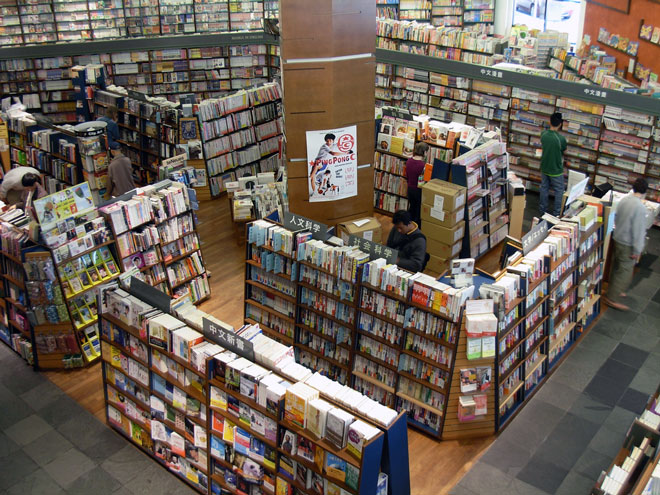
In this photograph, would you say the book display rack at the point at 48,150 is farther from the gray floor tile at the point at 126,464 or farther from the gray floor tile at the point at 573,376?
the gray floor tile at the point at 573,376

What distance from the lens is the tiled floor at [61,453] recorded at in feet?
20.7

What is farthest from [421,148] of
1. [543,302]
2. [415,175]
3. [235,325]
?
[235,325]

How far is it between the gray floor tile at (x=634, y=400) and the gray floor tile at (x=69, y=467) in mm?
5945

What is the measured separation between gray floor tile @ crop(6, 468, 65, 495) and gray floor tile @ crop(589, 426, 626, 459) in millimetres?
5528

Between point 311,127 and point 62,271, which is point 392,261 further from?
point 62,271

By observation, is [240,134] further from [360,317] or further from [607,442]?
[607,442]

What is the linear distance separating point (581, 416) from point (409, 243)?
2762mm

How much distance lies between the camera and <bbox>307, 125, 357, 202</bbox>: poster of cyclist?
26.6ft

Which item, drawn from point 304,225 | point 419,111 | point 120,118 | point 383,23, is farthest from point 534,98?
point 120,118

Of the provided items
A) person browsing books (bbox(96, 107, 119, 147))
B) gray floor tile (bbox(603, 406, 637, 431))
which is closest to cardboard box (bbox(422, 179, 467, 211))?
gray floor tile (bbox(603, 406, 637, 431))

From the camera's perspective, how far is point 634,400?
7281 millimetres

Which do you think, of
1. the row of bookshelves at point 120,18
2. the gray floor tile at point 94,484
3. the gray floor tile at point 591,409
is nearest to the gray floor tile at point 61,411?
the gray floor tile at point 94,484

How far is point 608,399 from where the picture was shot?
732 centimetres

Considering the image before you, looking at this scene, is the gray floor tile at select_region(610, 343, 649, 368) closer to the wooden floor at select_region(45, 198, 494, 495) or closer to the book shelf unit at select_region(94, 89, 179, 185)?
the wooden floor at select_region(45, 198, 494, 495)
